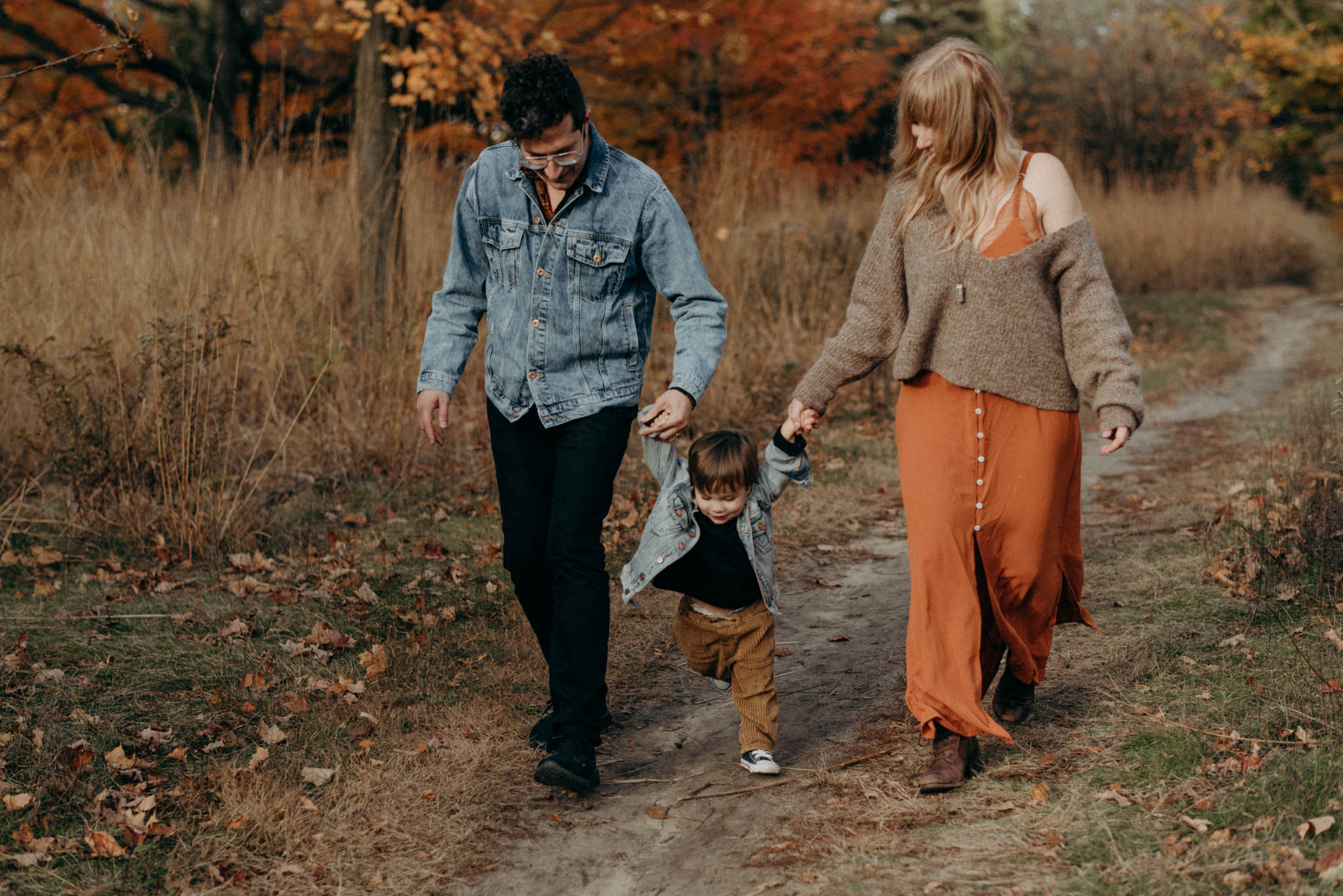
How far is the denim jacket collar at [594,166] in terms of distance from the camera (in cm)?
334

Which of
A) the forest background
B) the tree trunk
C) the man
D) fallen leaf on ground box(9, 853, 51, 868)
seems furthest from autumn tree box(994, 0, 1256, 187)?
fallen leaf on ground box(9, 853, 51, 868)

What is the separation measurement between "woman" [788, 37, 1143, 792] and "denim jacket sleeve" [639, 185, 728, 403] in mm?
325

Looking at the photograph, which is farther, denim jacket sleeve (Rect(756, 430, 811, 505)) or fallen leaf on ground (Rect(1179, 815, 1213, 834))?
denim jacket sleeve (Rect(756, 430, 811, 505))

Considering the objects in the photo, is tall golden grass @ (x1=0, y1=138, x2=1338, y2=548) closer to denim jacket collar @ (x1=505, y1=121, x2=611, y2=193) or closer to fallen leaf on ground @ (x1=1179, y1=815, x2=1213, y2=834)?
denim jacket collar @ (x1=505, y1=121, x2=611, y2=193)

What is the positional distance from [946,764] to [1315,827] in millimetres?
916

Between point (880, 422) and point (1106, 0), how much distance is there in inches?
951

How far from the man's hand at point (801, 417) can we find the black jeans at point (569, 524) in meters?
0.49

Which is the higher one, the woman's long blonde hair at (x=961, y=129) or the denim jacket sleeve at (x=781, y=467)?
the woman's long blonde hair at (x=961, y=129)

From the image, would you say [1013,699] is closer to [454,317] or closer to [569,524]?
[569,524]

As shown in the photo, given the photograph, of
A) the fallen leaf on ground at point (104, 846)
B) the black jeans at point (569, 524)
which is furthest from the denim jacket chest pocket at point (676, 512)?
the fallen leaf on ground at point (104, 846)

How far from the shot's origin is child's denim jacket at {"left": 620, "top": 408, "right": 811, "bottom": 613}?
3.35m

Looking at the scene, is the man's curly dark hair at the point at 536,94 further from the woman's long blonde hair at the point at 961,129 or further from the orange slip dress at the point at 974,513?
the orange slip dress at the point at 974,513

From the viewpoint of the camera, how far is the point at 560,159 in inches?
125

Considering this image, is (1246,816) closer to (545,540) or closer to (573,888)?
(573,888)
